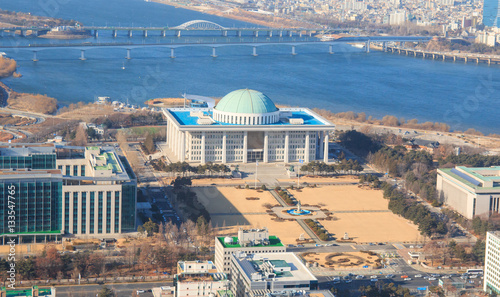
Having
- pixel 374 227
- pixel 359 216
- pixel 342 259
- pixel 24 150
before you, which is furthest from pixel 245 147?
pixel 342 259

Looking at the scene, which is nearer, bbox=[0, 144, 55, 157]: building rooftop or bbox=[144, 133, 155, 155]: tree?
bbox=[0, 144, 55, 157]: building rooftop

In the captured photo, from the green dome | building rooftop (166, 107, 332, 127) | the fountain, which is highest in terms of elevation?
the green dome

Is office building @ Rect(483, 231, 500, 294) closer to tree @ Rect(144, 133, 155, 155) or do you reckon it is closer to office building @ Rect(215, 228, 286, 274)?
office building @ Rect(215, 228, 286, 274)

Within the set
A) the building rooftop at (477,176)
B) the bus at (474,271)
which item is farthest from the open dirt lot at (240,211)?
the building rooftop at (477,176)

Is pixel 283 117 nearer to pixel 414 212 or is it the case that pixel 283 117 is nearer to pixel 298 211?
pixel 298 211

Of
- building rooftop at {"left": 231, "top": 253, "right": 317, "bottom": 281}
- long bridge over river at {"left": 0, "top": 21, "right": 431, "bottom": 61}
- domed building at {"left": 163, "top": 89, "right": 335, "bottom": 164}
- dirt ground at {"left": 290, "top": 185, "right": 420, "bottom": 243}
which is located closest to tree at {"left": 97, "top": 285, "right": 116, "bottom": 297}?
building rooftop at {"left": 231, "top": 253, "right": 317, "bottom": 281}

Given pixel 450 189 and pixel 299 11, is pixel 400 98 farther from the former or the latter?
pixel 299 11

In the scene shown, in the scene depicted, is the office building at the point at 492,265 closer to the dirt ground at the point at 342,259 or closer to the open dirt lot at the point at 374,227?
the dirt ground at the point at 342,259

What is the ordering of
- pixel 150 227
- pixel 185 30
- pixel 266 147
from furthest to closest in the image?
1. pixel 185 30
2. pixel 266 147
3. pixel 150 227
